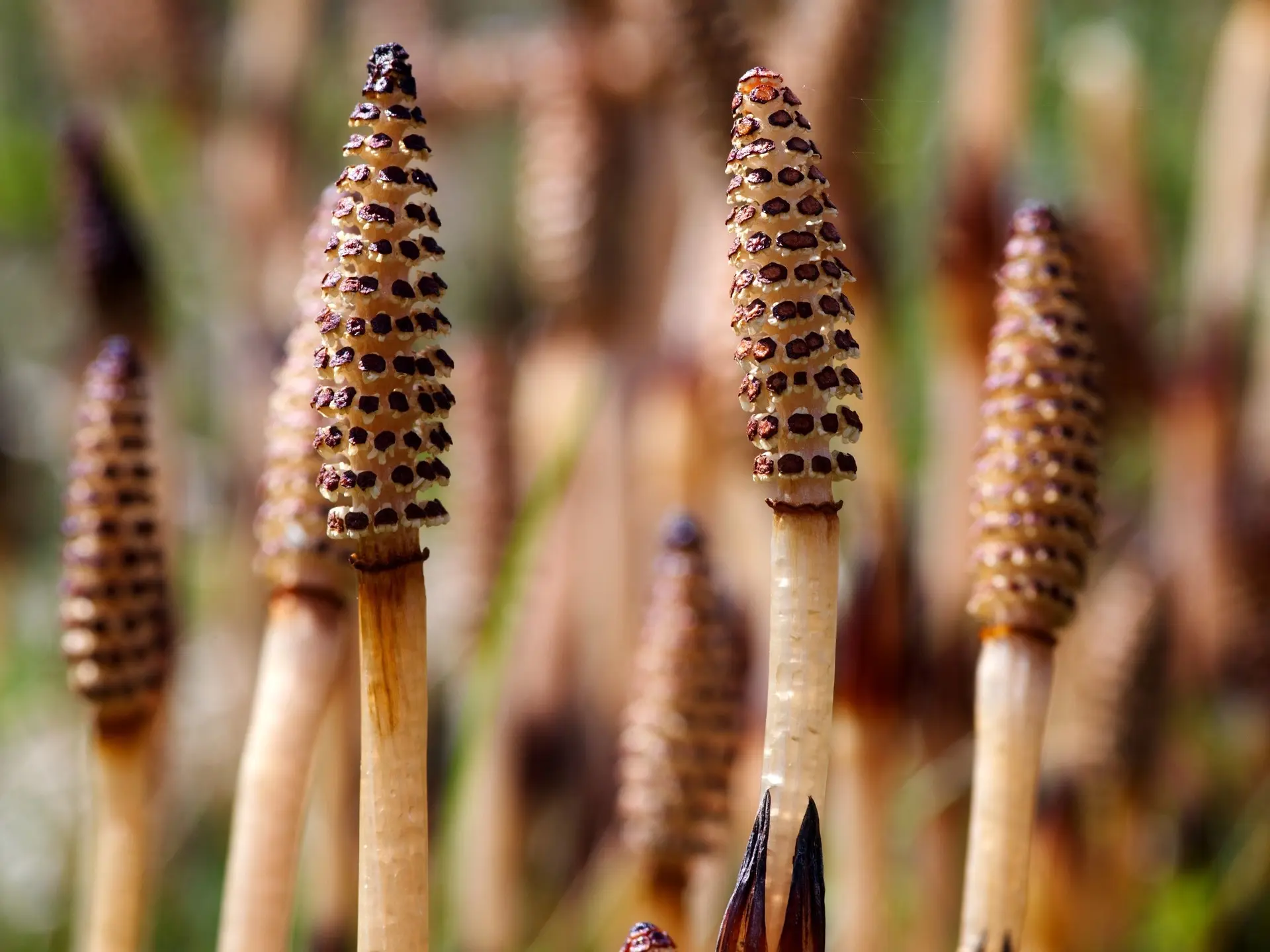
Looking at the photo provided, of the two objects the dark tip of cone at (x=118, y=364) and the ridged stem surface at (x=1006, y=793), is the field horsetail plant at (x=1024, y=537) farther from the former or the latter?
the dark tip of cone at (x=118, y=364)

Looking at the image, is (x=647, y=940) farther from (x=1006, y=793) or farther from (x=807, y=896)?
(x=1006, y=793)

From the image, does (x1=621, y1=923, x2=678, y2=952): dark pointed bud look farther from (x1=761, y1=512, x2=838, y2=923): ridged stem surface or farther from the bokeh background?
the bokeh background

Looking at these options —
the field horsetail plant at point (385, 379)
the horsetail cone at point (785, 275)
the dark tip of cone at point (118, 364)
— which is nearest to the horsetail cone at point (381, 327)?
the field horsetail plant at point (385, 379)

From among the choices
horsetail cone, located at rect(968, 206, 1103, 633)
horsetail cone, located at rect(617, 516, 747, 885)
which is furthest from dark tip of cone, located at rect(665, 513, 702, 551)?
horsetail cone, located at rect(968, 206, 1103, 633)

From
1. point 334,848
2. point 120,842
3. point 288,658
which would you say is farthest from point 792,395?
point 334,848

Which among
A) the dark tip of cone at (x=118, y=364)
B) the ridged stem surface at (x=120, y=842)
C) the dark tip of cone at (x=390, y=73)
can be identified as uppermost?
the dark tip of cone at (x=390, y=73)

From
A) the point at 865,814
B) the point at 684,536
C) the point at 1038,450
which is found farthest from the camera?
the point at 865,814

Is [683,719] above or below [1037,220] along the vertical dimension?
below

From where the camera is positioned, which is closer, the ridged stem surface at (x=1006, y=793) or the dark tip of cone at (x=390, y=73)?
the dark tip of cone at (x=390, y=73)
